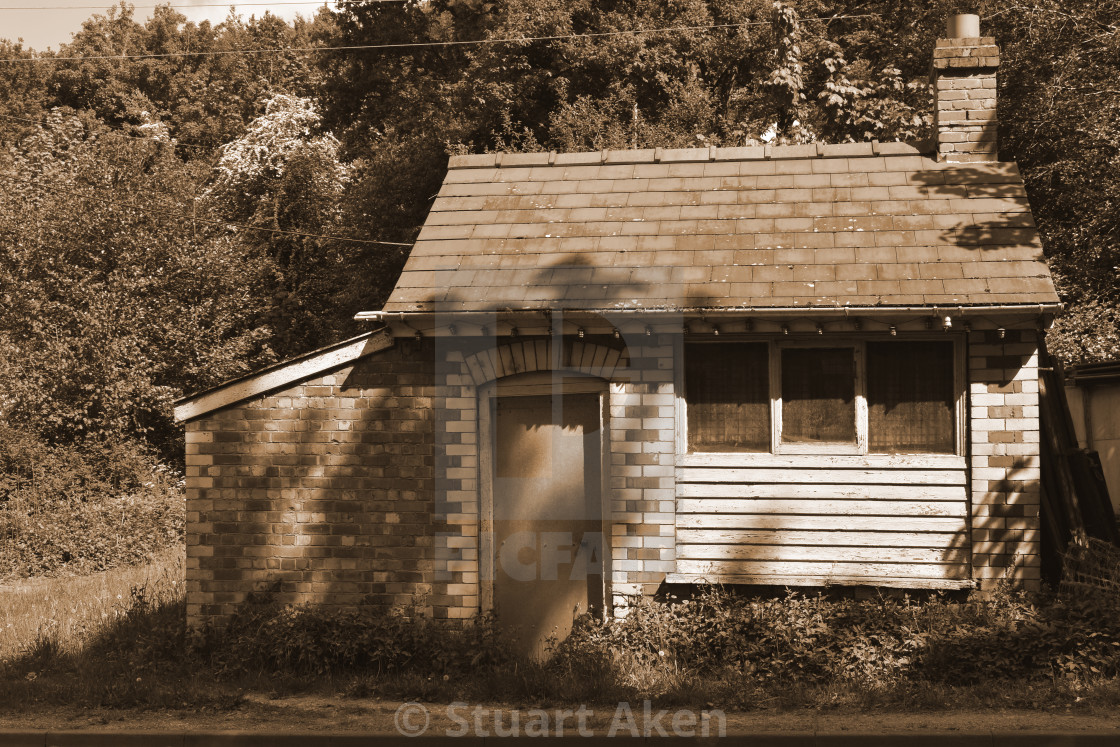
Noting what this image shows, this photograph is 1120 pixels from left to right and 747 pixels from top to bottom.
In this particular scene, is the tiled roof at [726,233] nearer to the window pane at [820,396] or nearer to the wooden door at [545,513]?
the window pane at [820,396]

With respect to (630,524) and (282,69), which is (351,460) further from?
(282,69)

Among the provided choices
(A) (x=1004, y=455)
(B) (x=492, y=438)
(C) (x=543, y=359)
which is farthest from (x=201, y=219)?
(A) (x=1004, y=455)

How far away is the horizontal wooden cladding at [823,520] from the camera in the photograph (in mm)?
8266

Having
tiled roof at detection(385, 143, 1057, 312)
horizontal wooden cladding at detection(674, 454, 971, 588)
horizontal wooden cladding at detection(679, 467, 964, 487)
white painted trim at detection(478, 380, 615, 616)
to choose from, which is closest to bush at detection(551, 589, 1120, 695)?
horizontal wooden cladding at detection(674, 454, 971, 588)

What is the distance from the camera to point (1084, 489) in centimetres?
942

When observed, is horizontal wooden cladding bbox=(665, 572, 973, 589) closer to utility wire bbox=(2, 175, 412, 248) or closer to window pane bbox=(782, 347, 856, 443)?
window pane bbox=(782, 347, 856, 443)

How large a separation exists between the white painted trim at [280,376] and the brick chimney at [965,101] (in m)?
5.93

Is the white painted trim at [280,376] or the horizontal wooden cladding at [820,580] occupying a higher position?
the white painted trim at [280,376]

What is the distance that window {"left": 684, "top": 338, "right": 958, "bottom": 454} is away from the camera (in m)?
8.47

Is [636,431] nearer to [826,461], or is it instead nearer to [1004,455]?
[826,461]

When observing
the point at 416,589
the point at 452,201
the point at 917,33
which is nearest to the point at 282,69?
the point at 917,33

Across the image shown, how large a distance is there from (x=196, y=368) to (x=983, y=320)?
17.1 meters

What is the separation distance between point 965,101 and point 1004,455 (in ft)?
12.3

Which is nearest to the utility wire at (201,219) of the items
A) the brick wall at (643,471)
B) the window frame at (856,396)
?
the brick wall at (643,471)
